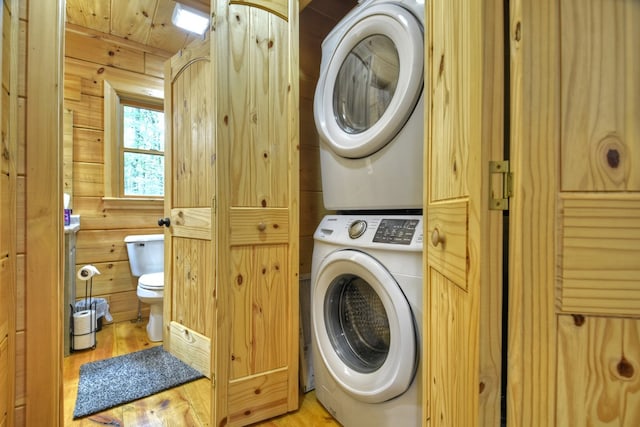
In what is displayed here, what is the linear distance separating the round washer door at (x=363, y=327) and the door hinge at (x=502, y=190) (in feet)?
1.62

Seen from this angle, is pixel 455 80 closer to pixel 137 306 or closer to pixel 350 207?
pixel 350 207

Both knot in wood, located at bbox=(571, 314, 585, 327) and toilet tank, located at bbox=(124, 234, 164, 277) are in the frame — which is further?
toilet tank, located at bbox=(124, 234, 164, 277)

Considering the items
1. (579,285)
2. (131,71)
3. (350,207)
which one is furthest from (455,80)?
(131,71)

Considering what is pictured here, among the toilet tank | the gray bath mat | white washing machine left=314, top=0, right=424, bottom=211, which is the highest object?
white washing machine left=314, top=0, right=424, bottom=211

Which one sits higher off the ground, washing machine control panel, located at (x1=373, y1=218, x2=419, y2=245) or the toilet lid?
washing machine control panel, located at (x1=373, y1=218, x2=419, y2=245)

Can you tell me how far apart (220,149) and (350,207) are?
0.56 meters

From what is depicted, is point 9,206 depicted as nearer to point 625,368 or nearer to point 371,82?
point 371,82

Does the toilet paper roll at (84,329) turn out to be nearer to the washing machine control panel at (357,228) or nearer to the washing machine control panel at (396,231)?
the washing machine control panel at (357,228)

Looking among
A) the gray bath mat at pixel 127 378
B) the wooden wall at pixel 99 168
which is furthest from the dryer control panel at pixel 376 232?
the wooden wall at pixel 99 168

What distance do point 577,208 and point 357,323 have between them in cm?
91

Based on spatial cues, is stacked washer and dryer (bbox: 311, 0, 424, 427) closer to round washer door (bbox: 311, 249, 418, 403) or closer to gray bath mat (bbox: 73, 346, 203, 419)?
round washer door (bbox: 311, 249, 418, 403)

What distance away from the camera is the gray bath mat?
1.37 metres

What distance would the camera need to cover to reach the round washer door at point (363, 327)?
0.88m

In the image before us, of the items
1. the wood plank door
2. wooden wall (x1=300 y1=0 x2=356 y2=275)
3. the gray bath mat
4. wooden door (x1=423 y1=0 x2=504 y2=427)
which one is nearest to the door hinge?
wooden door (x1=423 y1=0 x2=504 y2=427)
